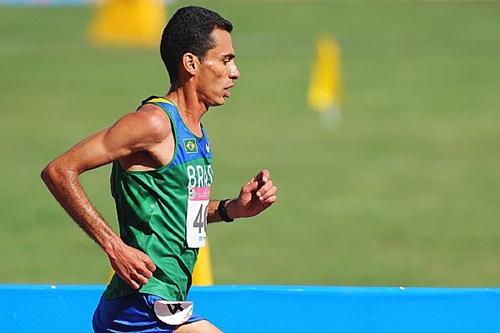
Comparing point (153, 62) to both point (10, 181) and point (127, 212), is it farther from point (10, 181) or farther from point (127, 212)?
point (127, 212)

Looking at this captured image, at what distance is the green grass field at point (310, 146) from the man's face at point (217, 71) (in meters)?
4.87

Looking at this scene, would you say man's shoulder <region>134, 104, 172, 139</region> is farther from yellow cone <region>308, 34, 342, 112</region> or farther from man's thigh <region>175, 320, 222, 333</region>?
yellow cone <region>308, 34, 342, 112</region>

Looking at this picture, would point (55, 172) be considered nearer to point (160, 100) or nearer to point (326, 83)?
point (160, 100)

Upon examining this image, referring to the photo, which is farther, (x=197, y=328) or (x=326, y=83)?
(x=326, y=83)

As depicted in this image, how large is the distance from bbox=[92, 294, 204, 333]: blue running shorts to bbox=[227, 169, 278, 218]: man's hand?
65cm

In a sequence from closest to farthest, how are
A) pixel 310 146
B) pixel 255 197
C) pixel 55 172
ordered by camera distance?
pixel 55 172 < pixel 255 197 < pixel 310 146

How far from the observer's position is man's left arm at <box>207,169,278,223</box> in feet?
18.1

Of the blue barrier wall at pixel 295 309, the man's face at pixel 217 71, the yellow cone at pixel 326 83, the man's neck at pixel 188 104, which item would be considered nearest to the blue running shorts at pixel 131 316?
the man's neck at pixel 188 104

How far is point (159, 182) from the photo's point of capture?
509cm

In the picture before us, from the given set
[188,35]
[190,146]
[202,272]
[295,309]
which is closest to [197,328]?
[190,146]

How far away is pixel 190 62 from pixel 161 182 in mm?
539

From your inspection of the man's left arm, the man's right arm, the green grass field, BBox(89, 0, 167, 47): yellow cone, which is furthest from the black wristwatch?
BBox(89, 0, 167, 47): yellow cone

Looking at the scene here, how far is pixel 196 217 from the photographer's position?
206 inches

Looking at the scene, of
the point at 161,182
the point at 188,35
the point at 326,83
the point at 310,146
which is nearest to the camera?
the point at 161,182
